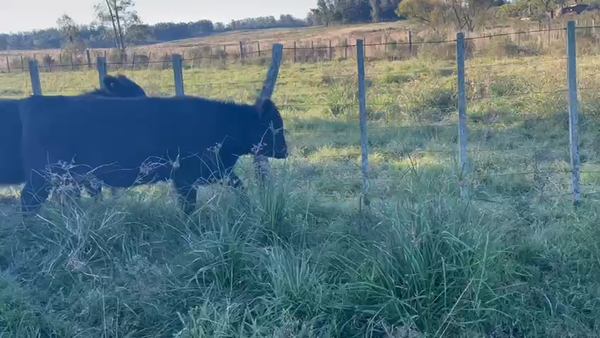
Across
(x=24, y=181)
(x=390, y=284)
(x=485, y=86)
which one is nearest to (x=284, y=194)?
(x=390, y=284)

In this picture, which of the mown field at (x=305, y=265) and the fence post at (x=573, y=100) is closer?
the mown field at (x=305, y=265)

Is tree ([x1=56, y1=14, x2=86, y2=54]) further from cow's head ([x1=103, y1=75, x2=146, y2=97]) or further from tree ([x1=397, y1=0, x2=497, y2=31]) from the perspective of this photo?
cow's head ([x1=103, y1=75, x2=146, y2=97])

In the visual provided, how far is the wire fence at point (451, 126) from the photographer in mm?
5949

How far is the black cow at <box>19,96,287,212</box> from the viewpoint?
554 cm

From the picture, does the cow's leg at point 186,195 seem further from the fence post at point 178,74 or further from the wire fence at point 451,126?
the fence post at point 178,74

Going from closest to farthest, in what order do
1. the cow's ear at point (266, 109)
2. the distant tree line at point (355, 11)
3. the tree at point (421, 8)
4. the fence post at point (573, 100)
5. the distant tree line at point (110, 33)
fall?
the fence post at point (573, 100), the cow's ear at point (266, 109), the tree at point (421, 8), the distant tree line at point (110, 33), the distant tree line at point (355, 11)

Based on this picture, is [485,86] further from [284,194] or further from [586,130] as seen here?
[284,194]

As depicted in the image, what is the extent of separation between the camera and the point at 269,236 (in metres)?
4.31

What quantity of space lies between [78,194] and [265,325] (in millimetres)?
2202

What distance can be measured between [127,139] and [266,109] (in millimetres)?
1323

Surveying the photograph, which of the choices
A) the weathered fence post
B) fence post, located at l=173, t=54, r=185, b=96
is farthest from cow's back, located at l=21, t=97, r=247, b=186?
the weathered fence post

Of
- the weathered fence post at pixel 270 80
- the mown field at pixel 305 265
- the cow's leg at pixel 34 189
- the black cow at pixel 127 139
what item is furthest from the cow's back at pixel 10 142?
the weathered fence post at pixel 270 80

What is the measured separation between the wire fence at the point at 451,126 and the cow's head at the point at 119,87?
0.51 meters

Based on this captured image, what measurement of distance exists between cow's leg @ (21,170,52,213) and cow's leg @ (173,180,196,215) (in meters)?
1.09
